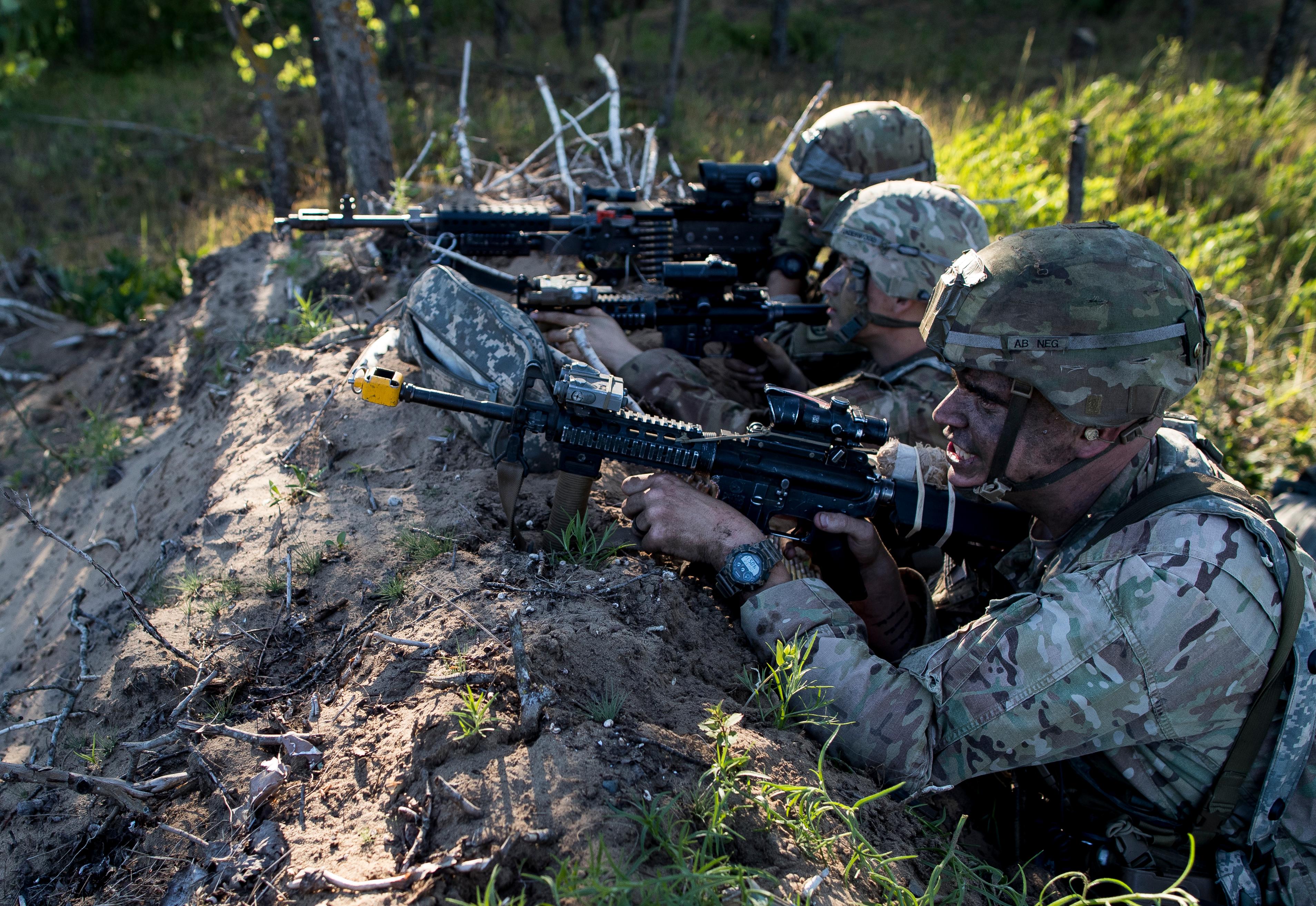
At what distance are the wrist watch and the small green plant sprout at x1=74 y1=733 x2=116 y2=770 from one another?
196 centimetres

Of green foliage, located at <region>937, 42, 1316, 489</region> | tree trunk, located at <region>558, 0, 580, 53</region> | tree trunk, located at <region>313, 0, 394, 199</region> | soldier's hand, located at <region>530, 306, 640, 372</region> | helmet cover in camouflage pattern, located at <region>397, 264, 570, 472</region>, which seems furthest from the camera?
tree trunk, located at <region>558, 0, 580, 53</region>

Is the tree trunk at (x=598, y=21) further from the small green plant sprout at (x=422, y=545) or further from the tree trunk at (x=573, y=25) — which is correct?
the small green plant sprout at (x=422, y=545)

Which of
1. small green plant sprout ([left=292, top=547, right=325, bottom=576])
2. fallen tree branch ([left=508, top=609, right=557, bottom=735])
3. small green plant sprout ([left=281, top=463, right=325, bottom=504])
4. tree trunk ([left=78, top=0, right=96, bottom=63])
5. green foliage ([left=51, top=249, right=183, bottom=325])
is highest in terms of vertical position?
fallen tree branch ([left=508, top=609, right=557, bottom=735])

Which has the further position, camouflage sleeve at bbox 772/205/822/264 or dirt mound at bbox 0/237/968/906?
camouflage sleeve at bbox 772/205/822/264

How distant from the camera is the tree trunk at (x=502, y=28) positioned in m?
13.4

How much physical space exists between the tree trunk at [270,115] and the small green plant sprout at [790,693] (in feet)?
20.4

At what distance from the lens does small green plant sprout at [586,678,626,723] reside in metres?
2.22

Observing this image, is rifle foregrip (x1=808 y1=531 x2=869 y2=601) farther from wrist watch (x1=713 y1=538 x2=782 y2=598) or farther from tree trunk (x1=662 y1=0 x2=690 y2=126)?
tree trunk (x1=662 y1=0 x2=690 y2=126)

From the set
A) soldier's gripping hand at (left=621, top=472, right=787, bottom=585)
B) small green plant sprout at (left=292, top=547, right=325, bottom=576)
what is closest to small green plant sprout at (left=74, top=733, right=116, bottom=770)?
small green plant sprout at (left=292, top=547, right=325, bottom=576)

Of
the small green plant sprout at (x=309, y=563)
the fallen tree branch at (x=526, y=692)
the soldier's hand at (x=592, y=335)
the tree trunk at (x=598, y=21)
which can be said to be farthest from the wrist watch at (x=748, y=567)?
the tree trunk at (x=598, y=21)

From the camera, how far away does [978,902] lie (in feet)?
7.34

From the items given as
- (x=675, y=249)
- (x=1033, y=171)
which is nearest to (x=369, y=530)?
(x=675, y=249)

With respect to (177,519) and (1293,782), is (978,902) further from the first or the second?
(177,519)

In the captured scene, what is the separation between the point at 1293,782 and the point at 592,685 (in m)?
1.97
